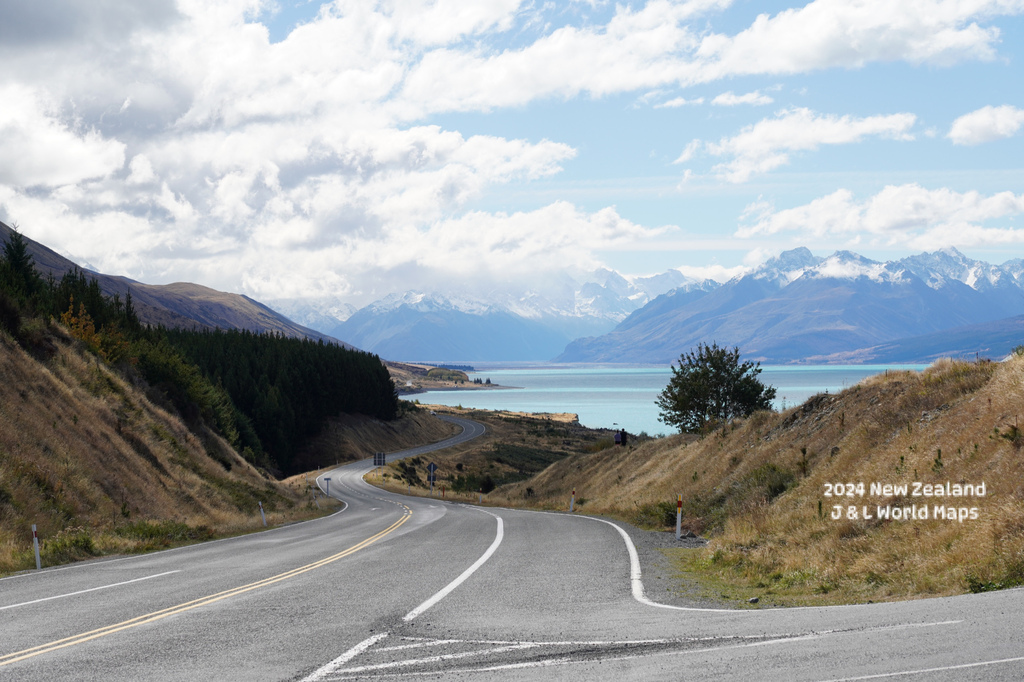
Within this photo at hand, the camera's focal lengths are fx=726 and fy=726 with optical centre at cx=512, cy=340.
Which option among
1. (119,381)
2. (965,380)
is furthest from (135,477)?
(965,380)

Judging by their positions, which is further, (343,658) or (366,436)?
(366,436)

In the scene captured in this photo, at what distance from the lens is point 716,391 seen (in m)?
49.3

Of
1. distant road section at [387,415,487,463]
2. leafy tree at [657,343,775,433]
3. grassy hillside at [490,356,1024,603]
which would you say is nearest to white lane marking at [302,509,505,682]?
grassy hillside at [490,356,1024,603]

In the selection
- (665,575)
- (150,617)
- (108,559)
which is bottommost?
(108,559)

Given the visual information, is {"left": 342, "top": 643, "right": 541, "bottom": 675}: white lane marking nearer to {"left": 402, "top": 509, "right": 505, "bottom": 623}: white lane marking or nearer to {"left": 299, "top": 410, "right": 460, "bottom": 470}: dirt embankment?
{"left": 402, "top": 509, "right": 505, "bottom": 623}: white lane marking

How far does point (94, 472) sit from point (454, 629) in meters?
20.2

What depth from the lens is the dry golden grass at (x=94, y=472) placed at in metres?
18.6

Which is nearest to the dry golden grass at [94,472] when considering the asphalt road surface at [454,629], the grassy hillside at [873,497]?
the asphalt road surface at [454,629]

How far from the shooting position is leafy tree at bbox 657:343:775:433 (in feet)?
160

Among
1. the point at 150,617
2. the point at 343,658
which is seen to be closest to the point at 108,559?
the point at 150,617

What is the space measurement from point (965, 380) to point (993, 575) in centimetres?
965

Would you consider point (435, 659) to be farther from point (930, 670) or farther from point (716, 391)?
point (716, 391)

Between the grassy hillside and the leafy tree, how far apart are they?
22.5m

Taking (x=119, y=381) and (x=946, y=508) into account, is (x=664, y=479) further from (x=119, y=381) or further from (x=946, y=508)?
(x=119, y=381)
